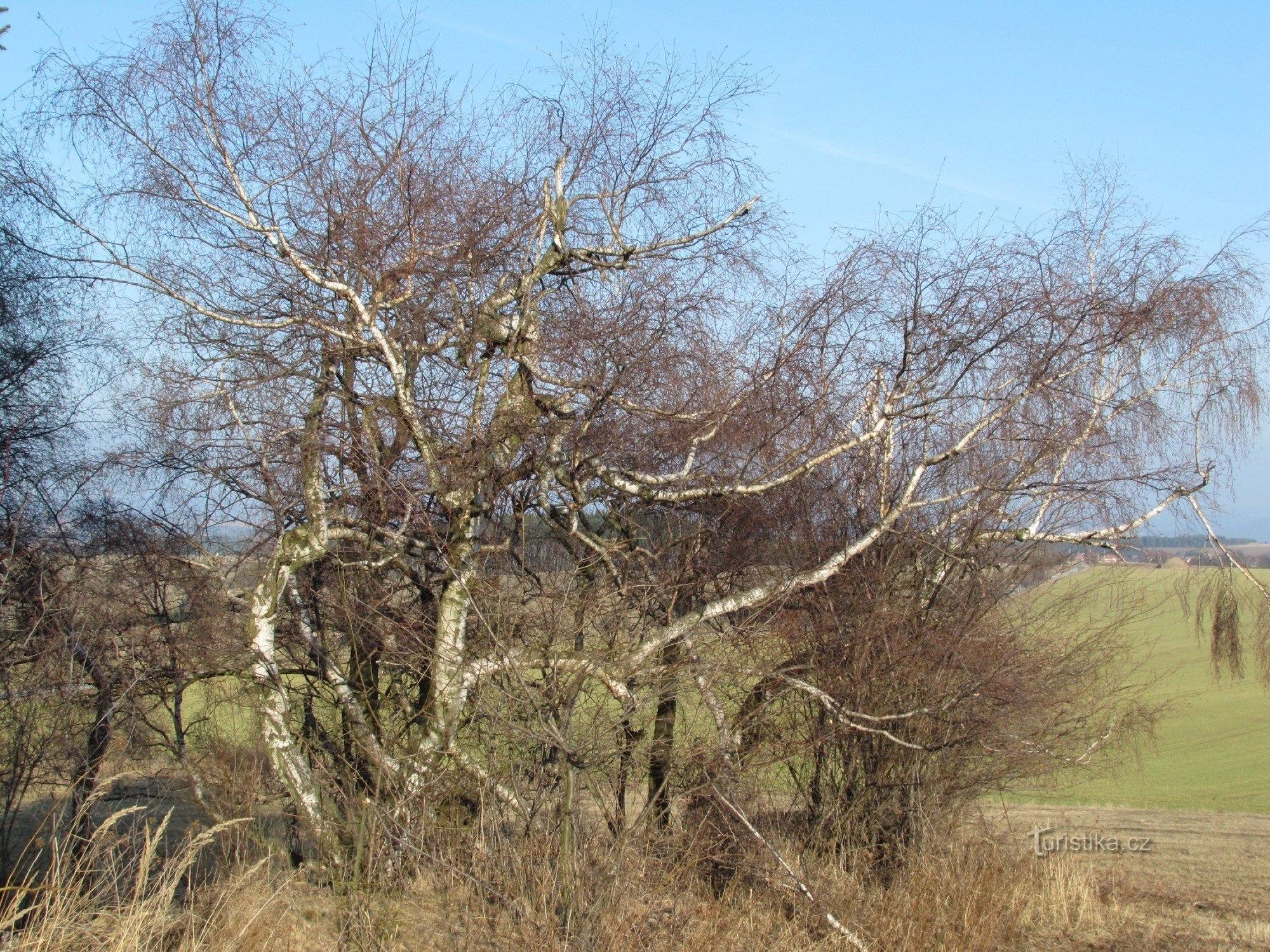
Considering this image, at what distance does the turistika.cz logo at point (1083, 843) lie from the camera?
10086mm

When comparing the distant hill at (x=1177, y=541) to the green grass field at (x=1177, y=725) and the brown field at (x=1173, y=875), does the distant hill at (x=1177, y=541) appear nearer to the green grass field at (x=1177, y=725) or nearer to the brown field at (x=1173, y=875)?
the green grass field at (x=1177, y=725)

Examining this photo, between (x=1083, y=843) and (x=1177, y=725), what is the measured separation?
24.3m

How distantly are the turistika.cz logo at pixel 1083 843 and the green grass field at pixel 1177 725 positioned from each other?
0.49m

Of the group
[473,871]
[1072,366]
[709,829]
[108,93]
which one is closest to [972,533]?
[1072,366]

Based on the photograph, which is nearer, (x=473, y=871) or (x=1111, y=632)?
(x=473, y=871)

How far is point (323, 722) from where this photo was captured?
8023 millimetres

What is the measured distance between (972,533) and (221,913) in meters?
6.41

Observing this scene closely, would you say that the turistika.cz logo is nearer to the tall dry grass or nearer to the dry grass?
the dry grass

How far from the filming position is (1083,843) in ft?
36.2

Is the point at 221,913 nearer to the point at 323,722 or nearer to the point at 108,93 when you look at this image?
the point at 323,722

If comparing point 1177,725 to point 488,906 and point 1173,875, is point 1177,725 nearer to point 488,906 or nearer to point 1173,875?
point 1173,875

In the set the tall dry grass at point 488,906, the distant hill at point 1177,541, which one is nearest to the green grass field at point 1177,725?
the distant hill at point 1177,541

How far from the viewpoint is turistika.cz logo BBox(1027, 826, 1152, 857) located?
33.1ft

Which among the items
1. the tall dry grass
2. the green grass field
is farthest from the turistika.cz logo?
the tall dry grass
